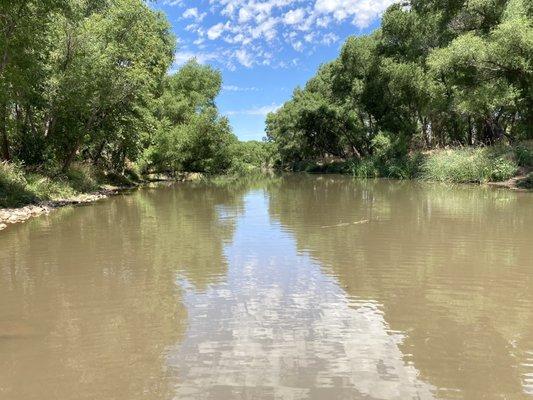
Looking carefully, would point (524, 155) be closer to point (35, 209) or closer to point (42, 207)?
point (42, 207)

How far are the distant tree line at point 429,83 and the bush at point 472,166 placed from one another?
2.79m

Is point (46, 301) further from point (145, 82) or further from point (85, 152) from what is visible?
point (85, 152)

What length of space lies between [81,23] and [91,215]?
11236 millimetres

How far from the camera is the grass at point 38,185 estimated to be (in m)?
17.3

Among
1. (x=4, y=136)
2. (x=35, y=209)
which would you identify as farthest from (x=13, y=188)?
(x=4, y=136)

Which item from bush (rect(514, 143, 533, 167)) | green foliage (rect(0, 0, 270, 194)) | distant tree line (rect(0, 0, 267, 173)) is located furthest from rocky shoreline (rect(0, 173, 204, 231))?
bush (rect(514, 143, 533, 167))

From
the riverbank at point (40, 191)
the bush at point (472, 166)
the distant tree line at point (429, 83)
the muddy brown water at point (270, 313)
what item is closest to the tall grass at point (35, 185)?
the riverbank at point (40, 191)

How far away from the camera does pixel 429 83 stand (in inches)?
1309

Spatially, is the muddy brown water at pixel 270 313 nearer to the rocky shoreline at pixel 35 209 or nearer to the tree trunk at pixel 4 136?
the rocky shoreline at pixel 35 209

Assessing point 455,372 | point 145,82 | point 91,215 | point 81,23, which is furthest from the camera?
point 145,82

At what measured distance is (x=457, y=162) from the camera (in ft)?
96.9

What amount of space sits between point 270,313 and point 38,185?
17.0m

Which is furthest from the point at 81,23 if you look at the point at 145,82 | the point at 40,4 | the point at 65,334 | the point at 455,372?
the point at 455,372

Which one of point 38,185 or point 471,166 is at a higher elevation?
point 471,166
